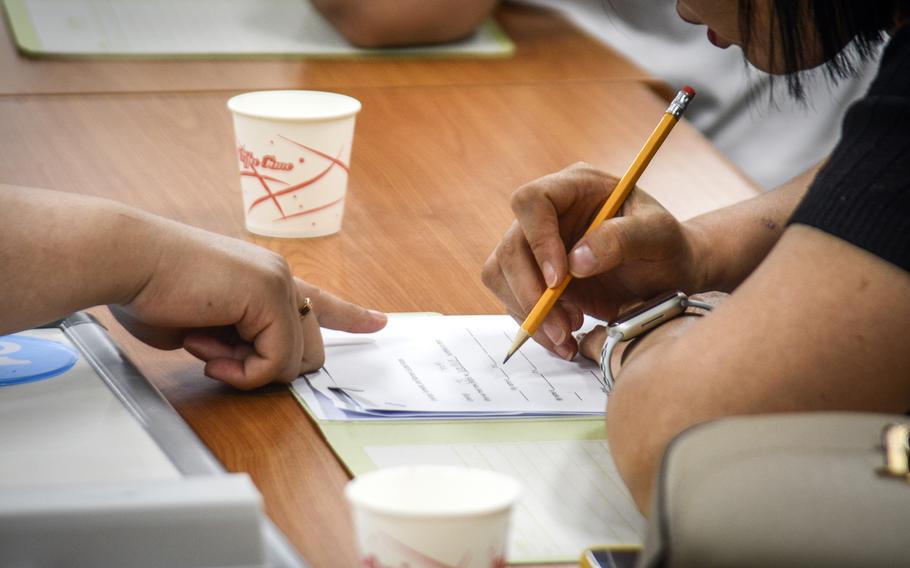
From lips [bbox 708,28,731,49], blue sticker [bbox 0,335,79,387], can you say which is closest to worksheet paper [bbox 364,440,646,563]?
blue sticker [bbox 0,335,79,387]

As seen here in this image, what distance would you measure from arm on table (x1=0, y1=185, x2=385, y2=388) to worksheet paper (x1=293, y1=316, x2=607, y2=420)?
4cm

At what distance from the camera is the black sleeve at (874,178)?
0.66 m

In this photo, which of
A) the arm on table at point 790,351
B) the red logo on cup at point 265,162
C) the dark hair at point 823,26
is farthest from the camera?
the red logo on cup at point 265,162

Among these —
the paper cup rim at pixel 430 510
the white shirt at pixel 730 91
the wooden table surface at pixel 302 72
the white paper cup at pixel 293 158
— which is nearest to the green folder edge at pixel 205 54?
the wooden table surface at pixel 302 72

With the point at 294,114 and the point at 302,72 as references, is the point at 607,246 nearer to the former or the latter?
the point at 294,114

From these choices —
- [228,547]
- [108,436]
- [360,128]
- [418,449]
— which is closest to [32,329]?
[108,436]

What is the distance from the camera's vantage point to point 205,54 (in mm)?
Result: 1615

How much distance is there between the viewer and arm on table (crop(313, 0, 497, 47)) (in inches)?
64.9

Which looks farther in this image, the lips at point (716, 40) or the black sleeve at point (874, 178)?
the lips at point (716, 40)

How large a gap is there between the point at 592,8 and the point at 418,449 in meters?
1.43

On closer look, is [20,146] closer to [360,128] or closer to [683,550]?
[360,128]

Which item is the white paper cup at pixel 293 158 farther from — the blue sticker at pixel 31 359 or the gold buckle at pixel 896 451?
the gold buckle at pixel 896 451

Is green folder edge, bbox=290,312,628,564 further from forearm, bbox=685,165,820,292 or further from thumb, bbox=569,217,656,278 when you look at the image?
forearm, bbox=685,165,820,292

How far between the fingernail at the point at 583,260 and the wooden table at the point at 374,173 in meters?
0.13
